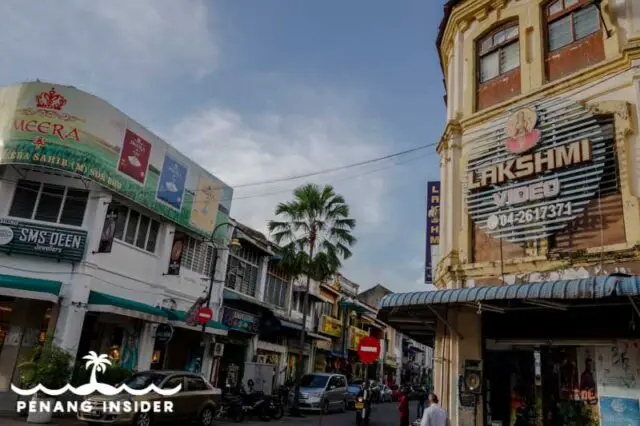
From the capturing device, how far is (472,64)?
14562mm

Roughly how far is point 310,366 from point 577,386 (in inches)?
1108

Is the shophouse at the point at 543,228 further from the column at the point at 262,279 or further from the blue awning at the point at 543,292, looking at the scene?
the column at the point at 262,279

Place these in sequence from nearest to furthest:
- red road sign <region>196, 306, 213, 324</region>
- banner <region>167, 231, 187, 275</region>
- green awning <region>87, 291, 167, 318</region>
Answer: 1. green awning <region>87, 291, 167, 318</region>
2. red road sign <region>196, 306, 213, 324</region>
3. banner <region>167, 231, 187, 275</region>

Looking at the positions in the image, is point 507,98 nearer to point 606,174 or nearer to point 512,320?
point 606,174

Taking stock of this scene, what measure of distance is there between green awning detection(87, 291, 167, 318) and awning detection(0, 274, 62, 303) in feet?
3.85

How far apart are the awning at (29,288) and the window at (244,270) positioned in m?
10.4

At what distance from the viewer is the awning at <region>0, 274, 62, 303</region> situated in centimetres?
1528

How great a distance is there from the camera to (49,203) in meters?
17.6

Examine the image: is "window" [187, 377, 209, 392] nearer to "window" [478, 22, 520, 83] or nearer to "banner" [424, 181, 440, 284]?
"banner" [424, 181, 440, 284]

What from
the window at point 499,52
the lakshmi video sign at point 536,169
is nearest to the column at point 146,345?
the lakshmi video sign at point 536,169

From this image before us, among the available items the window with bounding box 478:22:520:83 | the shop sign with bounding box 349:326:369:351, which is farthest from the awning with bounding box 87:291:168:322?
the shop sign with bounding box 349:326:369:351

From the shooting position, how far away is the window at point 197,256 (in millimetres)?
22861

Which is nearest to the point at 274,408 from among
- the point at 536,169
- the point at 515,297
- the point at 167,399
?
the point at 167,399

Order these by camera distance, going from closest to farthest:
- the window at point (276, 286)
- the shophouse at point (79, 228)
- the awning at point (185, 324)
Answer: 1. the shophouse at point (79, 228)
2. the awning at point (185, 324)
3. the window at point (276, 286)
